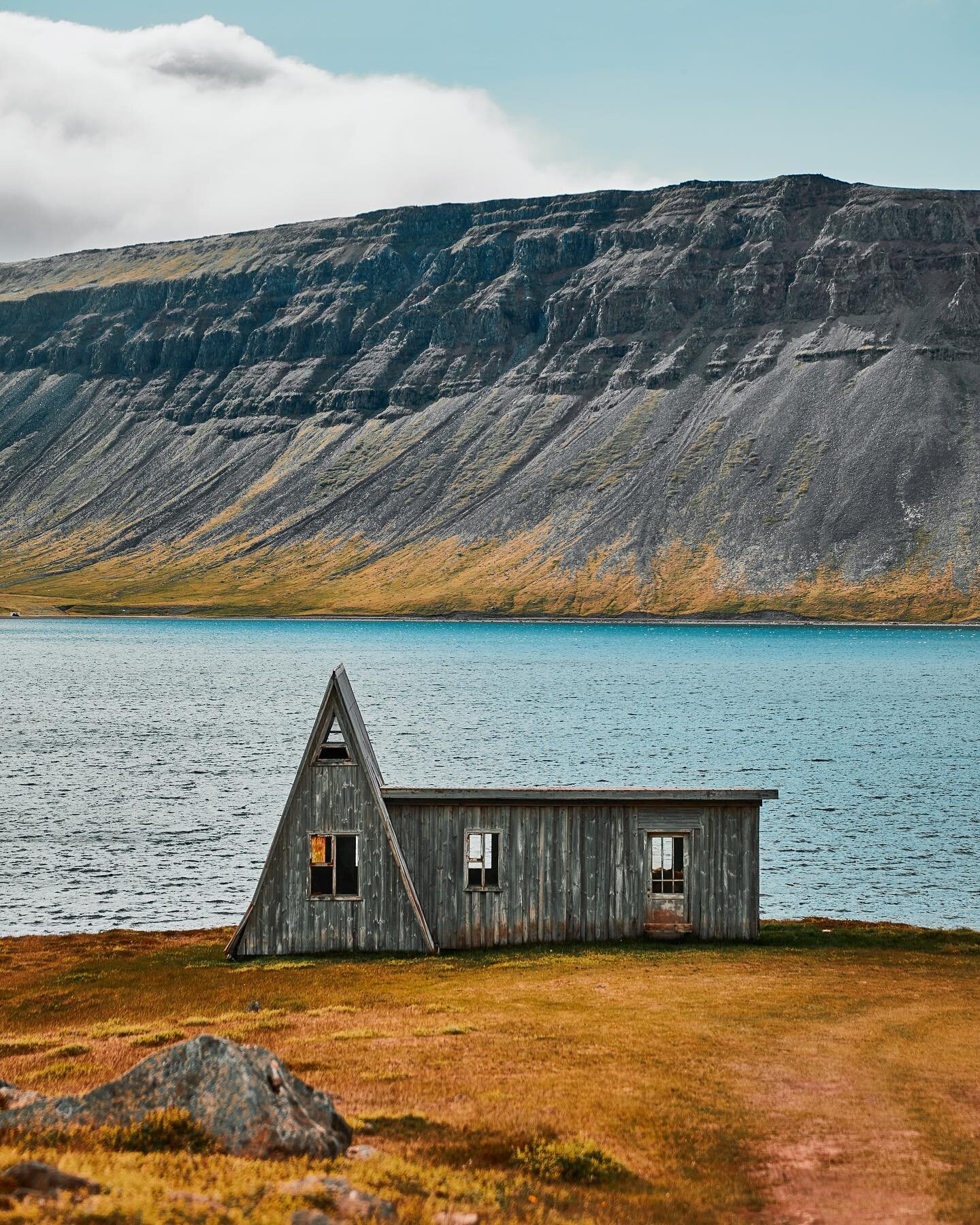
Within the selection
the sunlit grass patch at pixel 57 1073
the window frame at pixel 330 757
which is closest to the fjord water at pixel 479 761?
the window frame at pixel 330 757

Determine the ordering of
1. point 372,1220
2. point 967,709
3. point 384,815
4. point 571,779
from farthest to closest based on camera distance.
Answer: point 967,709 < point 571,779 < point 384,815 < point 372,1220

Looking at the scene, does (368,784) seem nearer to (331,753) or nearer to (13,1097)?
(331,753)

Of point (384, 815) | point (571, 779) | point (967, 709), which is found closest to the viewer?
point (384, 815)

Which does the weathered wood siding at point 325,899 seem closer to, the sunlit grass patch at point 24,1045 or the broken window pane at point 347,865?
the broken window pane at point 347,865

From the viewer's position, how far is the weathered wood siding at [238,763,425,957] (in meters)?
34.9

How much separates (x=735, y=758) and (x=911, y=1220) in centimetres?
7782

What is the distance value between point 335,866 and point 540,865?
5.71 meters

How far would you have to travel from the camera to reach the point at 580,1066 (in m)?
22.5

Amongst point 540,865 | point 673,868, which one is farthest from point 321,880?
point 673,868

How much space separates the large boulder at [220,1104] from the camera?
620 inches

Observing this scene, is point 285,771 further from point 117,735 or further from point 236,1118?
point 236,1118

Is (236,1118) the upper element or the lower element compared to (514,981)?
upper

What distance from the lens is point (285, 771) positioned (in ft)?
282

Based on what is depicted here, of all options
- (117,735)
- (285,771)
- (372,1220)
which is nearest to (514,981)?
(372,1220)
